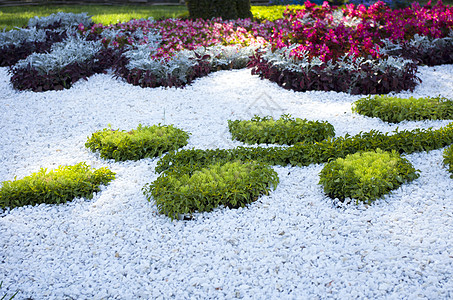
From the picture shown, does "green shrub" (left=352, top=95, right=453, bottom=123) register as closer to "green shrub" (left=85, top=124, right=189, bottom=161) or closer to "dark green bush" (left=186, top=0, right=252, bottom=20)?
"green shrub" (left=85, top=124, right=189, bottom=161)

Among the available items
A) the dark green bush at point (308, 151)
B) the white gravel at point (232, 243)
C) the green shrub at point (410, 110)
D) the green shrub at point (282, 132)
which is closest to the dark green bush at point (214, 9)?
the green shrub at point (410, 110)

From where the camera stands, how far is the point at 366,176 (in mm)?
3232

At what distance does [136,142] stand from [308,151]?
5.54ft

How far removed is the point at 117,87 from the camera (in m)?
6.24

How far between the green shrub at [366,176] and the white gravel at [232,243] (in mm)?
90

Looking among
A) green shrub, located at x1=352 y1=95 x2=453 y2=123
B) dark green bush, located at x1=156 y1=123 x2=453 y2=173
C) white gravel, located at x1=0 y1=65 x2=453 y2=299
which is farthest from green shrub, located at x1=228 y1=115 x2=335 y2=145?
green shrub, located at x1=352 y1=95 x2=453 y2=123

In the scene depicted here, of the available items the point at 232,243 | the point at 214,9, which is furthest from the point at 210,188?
the point at 214,9

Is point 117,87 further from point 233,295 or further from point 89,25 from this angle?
point 233,295

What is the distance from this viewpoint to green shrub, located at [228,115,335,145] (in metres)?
4.28

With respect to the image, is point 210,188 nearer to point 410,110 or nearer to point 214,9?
point 410,110

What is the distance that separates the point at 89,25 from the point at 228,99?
194 inches

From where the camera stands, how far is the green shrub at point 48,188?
3.42 m

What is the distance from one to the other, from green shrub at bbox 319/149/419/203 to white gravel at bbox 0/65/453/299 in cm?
9

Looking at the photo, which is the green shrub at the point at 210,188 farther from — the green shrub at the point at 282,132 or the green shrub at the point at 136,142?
the green shrub at the point at 282,132
